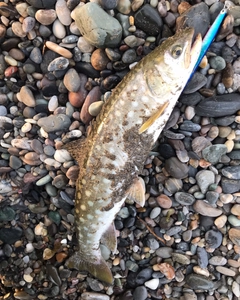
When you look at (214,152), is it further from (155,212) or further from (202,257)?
(202,257)

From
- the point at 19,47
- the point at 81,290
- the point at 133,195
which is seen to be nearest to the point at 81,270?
the point at 81,290

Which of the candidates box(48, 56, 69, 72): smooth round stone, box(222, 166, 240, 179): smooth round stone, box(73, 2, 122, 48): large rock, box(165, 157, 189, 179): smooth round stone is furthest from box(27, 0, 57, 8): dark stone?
box(222, 166, 240, 179): smooth round stone

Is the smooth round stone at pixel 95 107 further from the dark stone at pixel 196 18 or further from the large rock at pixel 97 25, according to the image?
the dark stone at pixel 196 18

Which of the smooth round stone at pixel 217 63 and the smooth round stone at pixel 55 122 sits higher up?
the smooth round stone at pixel 217 63

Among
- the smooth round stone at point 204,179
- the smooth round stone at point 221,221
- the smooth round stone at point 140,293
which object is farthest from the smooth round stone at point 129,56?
the smooth round stone at point 140,293

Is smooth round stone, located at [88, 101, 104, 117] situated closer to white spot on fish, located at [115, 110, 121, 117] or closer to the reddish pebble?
white spot on fish, located at [115, 110, 121, 117]

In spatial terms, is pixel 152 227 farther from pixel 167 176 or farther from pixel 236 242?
pixel 236 242
